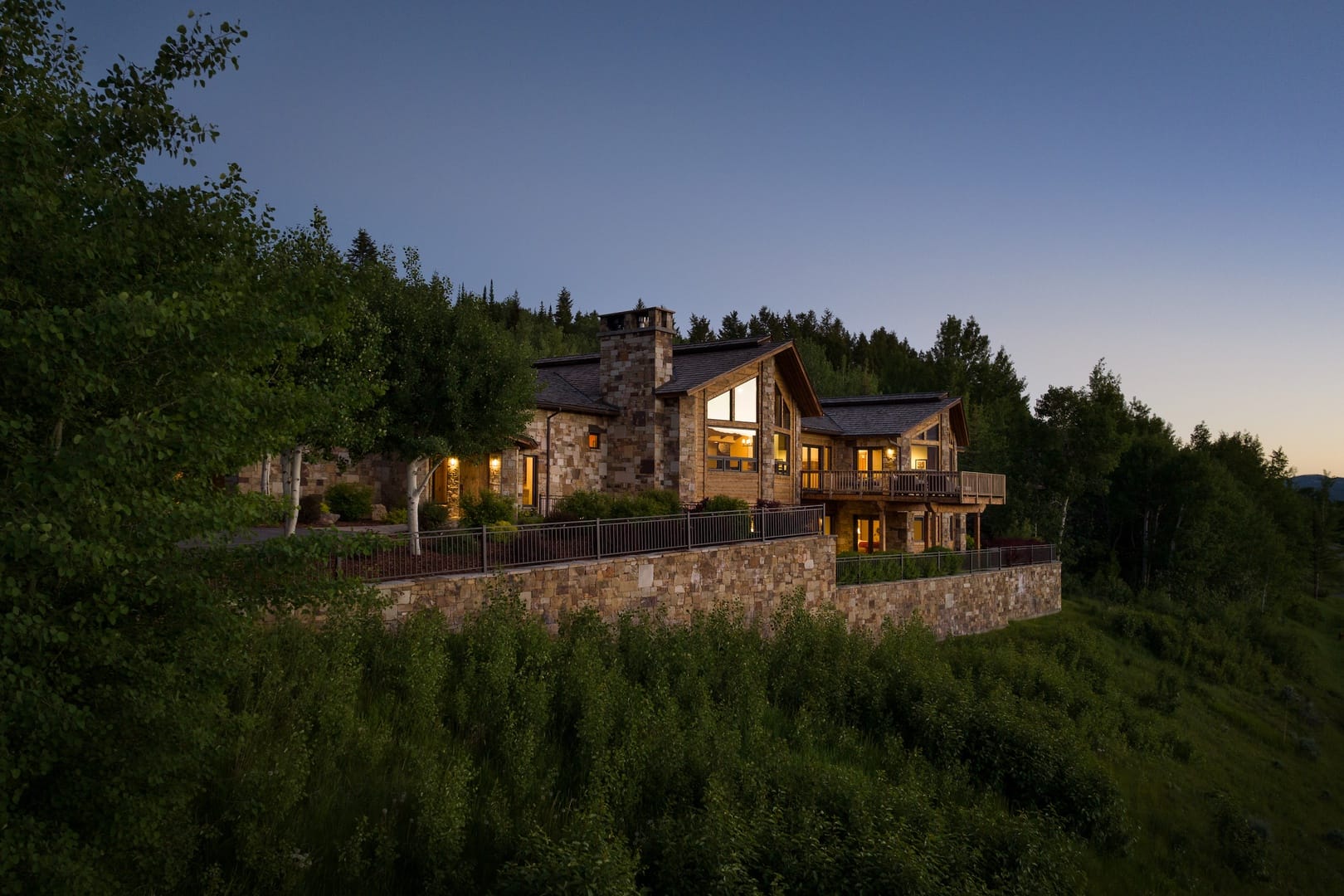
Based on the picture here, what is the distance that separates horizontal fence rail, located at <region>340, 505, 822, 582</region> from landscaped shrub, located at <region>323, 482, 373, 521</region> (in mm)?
6825

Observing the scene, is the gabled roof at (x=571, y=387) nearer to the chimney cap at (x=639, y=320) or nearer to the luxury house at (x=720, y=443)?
the luxury house at (x=720, y=443)

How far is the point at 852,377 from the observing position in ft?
222

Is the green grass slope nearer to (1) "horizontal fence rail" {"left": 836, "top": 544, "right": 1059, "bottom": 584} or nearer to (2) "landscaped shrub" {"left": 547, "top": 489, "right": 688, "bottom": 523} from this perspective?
(1) "horizontal fence rail" {"left": 836, "top": 544, "right": 1059, "bottom": 584}

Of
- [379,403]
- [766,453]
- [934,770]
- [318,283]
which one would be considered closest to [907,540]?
[766,453]

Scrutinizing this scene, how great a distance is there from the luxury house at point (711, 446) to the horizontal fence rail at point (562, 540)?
5.60 m

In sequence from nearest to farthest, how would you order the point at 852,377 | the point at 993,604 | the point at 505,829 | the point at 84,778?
the point at 84,778
the point at 505,829
the point at 993,604
the point at 852,377

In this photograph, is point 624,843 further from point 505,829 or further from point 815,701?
point 815,701

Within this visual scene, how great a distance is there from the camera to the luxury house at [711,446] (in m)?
24.8

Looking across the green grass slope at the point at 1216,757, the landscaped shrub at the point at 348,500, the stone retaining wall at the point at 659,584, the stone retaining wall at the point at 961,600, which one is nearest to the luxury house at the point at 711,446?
the landscaped shrub at the point at 348,500

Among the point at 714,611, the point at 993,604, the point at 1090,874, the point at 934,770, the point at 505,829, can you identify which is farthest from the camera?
the point at 993,604

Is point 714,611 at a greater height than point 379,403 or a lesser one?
lesser

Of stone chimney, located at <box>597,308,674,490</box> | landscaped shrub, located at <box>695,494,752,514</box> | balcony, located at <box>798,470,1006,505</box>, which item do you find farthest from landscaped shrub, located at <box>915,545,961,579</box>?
stone chimney, located at <box>597,308,674,490</box>

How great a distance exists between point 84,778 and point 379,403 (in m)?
11.3

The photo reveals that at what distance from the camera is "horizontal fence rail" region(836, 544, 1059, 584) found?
2444cm
